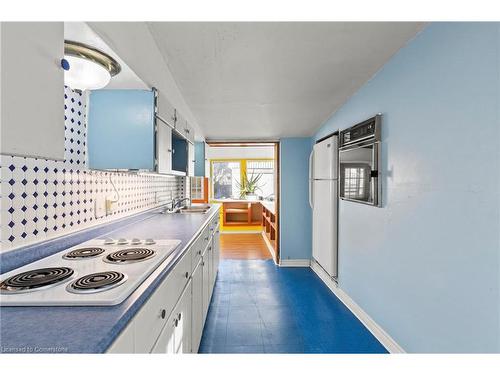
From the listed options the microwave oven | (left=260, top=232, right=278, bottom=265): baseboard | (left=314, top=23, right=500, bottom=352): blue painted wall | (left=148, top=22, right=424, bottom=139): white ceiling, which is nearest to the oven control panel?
the microwave oven

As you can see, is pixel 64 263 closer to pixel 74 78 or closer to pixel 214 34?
pixel 74 78

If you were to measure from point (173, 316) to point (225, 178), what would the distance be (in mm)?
6205

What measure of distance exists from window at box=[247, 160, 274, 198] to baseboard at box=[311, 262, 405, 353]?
13.4ft

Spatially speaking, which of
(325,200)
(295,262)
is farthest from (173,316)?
(295,262)

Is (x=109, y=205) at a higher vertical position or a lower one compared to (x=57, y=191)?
lower

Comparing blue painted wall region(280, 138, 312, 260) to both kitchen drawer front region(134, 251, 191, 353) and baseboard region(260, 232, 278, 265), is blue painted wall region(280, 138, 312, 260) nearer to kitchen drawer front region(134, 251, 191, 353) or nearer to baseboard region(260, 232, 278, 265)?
baseboard region(260, 232, 278, 265)

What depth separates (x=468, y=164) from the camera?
1167 mm

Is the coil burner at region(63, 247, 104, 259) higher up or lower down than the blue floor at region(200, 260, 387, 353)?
higher up

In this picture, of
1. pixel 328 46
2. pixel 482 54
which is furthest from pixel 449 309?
pixel 328 46

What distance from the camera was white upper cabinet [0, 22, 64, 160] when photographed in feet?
1.96

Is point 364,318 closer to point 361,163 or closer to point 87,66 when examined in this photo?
point 361,163

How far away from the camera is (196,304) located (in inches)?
70.2
